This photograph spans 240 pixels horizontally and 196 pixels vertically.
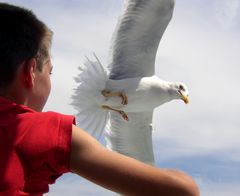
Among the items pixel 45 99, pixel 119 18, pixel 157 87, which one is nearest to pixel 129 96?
pixel 157 87

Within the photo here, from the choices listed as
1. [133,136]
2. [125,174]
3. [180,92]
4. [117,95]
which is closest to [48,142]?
[125,174]

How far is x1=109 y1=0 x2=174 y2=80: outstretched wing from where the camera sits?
6.84 m

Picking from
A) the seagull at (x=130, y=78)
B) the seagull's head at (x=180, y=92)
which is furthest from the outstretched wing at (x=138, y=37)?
the seagull's head at (x=180, y=92)

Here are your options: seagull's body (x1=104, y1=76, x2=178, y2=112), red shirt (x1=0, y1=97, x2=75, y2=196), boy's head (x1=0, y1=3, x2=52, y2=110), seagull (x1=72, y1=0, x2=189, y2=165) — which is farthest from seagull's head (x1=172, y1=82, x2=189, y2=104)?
red shirt (x1=0, y1=97, x2=75, y2=196)

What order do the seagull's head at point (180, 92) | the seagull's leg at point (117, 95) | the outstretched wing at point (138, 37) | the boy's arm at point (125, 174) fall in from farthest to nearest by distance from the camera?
the seagull's head at point (180, 92)
the seagull's leg at point (117, 95)
the outstretched wing at point (138, 37)
the boy's arm at point (125, 174)

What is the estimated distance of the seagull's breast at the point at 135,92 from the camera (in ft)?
23.6

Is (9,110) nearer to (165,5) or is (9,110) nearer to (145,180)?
(145,180)

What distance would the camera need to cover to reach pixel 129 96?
715cm

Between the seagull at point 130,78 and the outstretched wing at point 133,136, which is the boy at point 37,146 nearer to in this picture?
the seagull at point 130,78

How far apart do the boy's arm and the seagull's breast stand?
612 cm

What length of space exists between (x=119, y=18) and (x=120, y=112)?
4.82 ft

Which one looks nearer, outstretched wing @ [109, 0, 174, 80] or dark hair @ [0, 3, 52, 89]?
dark hair @ [0, 3, 52, 89]

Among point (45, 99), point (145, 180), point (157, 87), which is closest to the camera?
point (145, 180)

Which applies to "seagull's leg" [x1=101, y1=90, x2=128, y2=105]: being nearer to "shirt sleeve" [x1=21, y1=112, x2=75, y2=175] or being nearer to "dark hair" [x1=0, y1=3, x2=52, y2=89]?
"dark hair" [x1=0, y1=3, x2=52, y2=89]
